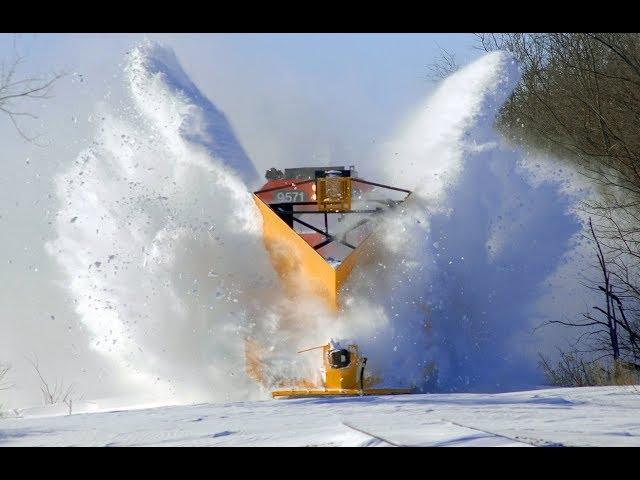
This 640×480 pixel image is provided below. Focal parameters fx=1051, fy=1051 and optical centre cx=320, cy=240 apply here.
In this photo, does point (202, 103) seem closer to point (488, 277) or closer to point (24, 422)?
point (488, 277)

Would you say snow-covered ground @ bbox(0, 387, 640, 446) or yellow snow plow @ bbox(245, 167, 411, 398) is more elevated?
yellow snow plow @ bbox(245, 167, 411, 398)

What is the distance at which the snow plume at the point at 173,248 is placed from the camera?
41.3ft

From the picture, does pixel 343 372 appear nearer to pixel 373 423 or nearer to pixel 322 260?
pixel 322 260

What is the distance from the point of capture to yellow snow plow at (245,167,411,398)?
35.8ft

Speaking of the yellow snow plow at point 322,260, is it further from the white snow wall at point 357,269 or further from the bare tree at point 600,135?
the bare tree at point 600,135

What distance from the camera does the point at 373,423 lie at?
7.30 m

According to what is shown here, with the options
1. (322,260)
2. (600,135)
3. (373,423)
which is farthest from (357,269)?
(600,135)

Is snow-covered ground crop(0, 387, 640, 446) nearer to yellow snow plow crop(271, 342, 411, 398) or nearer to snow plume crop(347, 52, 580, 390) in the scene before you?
yellow snow plow crop(271, 342, 411, 398)

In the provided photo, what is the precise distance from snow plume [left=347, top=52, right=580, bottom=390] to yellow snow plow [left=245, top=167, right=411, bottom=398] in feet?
0.92

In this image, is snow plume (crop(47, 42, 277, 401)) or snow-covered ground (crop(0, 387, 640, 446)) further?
snow plume (crop(47, 42, 277, 401))

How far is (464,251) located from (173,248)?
12.3ft

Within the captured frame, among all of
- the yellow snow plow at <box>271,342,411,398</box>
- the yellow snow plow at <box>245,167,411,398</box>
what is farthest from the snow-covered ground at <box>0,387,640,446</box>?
the yellow snow plow at <box>245,167,411,398</box>
